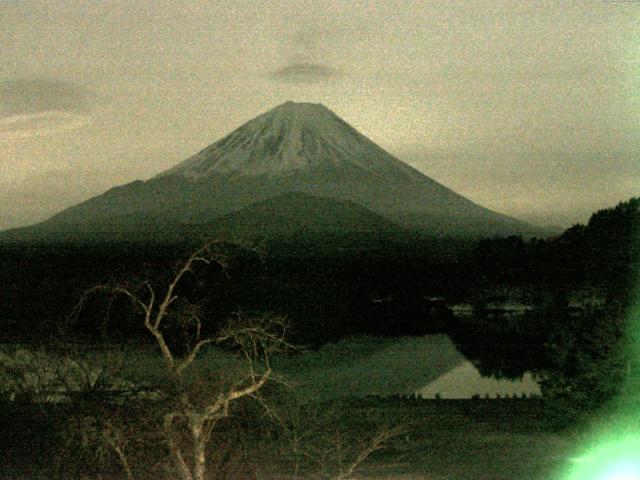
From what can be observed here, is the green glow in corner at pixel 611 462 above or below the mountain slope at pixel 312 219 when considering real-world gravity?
below

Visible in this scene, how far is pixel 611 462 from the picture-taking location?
8.30 meters

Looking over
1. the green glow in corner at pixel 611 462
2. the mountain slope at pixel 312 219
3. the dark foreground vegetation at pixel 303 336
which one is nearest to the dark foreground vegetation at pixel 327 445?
the dark foreground vegetation at pixel 303 336

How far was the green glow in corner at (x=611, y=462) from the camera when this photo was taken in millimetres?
7754

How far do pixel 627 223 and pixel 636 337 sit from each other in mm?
23614

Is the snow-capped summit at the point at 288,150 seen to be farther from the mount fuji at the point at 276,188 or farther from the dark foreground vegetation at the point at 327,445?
the dark foreground vegetation at the point at 327,445

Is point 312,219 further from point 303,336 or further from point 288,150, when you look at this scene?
point 303,336

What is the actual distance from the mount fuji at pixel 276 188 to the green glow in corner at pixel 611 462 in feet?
256

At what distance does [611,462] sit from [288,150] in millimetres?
93357

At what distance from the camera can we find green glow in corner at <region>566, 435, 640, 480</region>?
7.75 metres

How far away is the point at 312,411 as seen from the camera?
436 inches

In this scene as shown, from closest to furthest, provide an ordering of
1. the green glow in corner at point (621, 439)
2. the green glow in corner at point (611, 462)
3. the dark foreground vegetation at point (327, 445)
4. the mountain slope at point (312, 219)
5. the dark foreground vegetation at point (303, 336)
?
the dark foreground vegetation at point (303, 336) → the dark foreground vegetation at point (327, 445) → the green glow in corner at point (611, 462) → the green glow in corner at point (621, 439) → the mountain slope at point (312, 219)

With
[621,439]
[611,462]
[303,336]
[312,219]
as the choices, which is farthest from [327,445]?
[312,219]

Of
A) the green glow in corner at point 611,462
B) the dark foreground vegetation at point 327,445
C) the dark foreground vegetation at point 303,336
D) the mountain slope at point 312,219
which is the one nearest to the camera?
the dark foreground vegetation at point 303,336

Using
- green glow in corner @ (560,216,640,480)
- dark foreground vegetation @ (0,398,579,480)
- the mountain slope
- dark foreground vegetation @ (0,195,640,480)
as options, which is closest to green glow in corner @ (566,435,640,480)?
green glow in corner @ (560,216,640,480)
